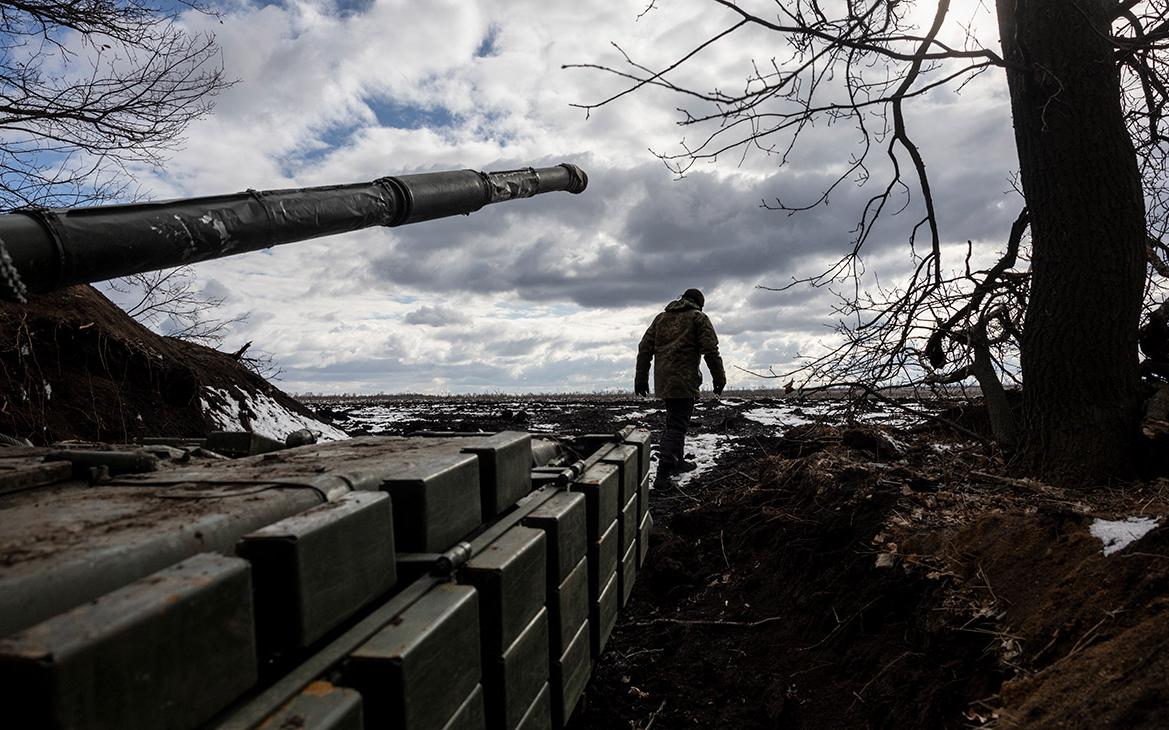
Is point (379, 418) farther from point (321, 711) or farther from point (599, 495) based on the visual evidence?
point (321, 711)

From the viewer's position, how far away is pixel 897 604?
12.8 ft

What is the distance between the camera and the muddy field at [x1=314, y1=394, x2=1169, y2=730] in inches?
104

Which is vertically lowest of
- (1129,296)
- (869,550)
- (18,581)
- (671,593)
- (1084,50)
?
(671,593)

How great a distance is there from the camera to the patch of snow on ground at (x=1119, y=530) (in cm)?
301

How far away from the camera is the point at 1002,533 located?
368 cm

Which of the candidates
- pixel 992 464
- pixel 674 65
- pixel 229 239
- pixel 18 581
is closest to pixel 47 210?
pixel 229 239

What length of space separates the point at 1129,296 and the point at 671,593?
3.29 metres

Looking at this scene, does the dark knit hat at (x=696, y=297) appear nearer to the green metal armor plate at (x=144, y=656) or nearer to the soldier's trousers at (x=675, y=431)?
the soldier's trousers at (x=675, y=431)

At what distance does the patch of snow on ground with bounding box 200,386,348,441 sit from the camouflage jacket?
3.79m

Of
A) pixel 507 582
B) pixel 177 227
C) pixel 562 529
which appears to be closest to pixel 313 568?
pixel 507 582

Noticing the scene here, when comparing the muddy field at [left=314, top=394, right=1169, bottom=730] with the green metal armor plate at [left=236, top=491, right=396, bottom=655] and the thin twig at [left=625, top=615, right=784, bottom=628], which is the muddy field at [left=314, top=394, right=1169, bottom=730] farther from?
the green metal armor plate at [left=236, top=491, right=396, bottom=655]

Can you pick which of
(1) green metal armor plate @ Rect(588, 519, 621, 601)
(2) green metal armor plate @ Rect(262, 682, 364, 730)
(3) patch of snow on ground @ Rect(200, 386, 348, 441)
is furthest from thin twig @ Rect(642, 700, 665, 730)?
(3) patch of snow on ground @ Rect(200, 386, 348, 441)

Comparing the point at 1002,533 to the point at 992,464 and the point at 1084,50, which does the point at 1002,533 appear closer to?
the point at 992,464

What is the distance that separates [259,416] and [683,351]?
17.7 feet
